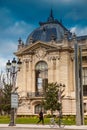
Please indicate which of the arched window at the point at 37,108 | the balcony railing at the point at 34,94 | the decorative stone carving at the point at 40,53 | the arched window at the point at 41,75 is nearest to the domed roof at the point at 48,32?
the decorative stone carving at the point at 40,53

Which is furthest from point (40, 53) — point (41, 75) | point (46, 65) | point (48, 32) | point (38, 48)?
point (48, 32)

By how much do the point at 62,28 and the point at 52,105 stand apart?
2253cm

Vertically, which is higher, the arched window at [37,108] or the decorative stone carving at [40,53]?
the decorative stone carving at [40,53]

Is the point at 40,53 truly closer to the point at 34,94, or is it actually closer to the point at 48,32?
the point at 48,32

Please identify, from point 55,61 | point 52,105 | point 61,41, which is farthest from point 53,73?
point 52,105

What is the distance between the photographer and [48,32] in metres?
74.1

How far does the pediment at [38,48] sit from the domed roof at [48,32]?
6.65 feet

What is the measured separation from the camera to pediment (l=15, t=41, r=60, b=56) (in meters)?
69.6

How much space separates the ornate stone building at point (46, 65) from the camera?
6775 cm

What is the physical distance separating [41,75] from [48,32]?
9.42 metres

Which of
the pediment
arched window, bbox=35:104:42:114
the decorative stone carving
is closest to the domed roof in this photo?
the pediment

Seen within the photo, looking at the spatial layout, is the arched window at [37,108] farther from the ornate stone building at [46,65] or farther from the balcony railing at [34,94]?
the balcony railing at [34,94]

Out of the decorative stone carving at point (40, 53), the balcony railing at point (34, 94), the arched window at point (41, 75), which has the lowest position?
the balcony railing at point (34, 94)

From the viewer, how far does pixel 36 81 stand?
2840 inches
